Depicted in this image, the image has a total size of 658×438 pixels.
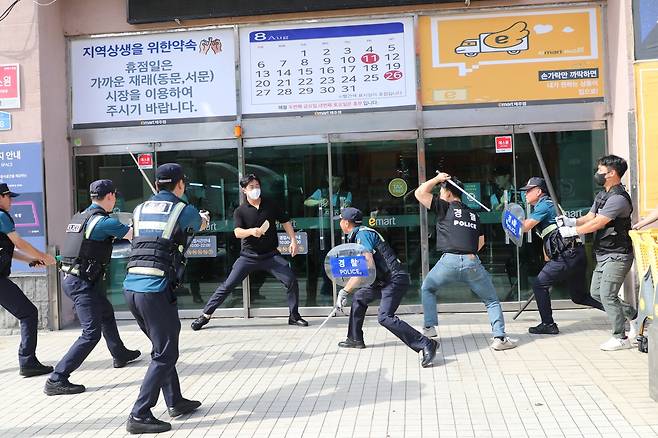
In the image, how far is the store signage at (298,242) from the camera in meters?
8.82

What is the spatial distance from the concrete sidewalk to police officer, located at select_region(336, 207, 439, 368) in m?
0.26

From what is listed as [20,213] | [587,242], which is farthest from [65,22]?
[587,242]

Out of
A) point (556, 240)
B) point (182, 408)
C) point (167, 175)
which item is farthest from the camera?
point (556, 240)

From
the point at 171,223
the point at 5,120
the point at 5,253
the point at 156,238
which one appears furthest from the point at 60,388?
the point at 5,120

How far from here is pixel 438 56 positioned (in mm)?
8547

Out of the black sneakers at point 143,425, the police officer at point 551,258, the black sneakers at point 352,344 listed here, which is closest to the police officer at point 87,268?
the black sneakers at point 143,425

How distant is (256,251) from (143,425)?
11.9 feet

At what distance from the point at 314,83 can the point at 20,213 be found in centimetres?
410

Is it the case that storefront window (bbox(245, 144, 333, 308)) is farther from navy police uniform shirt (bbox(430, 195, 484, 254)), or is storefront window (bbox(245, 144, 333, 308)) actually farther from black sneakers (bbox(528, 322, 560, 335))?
black sneakers (bbox(528, 322, 560, 335))

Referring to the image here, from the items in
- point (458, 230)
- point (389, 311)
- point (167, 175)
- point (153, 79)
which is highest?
point (153, 79)

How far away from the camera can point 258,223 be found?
8.15 m

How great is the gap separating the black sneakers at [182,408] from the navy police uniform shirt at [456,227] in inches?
113

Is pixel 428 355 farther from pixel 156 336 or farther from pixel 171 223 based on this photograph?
pixel 171 223

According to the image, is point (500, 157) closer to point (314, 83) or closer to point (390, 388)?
point (314, 83)
